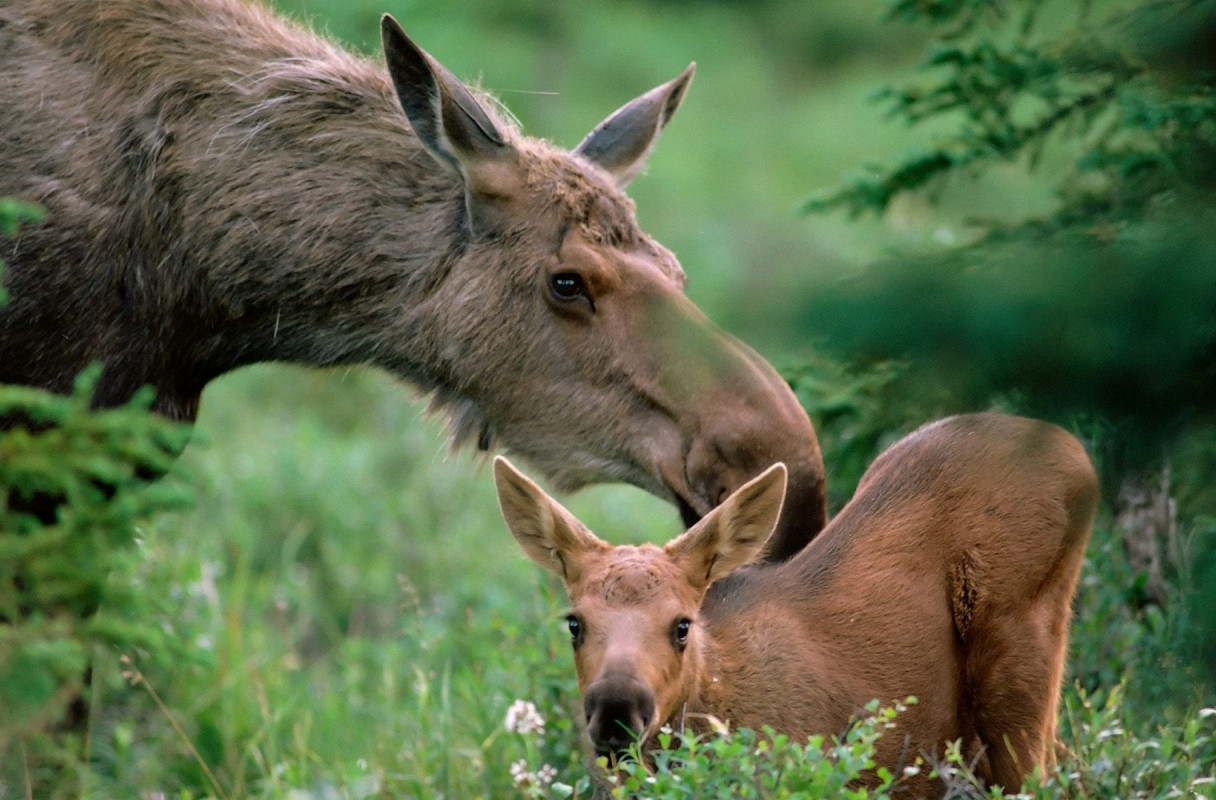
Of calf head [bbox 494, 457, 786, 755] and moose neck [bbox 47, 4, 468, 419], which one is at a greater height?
moose neck [bbox 47, 4, 468, 419]

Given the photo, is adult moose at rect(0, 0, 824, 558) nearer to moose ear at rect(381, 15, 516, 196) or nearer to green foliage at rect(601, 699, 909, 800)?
moose ear at rect(381, 15, 516, 196)

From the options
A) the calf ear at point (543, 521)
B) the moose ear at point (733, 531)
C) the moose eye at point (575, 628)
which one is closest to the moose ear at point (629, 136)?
the calf ear at point (543, 521)

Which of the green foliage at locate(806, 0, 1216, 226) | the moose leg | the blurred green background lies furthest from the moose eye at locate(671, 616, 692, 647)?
the green foliage at locate(806, 0, 1216, 226)

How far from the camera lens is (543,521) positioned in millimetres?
4781

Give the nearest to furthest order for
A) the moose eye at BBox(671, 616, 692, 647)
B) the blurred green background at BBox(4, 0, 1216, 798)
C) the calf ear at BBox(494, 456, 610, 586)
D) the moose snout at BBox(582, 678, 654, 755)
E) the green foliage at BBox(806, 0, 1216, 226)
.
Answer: the blurred green background at BBox(4, 0, 1216, 798) < the green foliage at BBox(806, 0, 1216, 226) < the moose snout at BBox(582, 678, 654, 755) < the moose eye at BBox(671, 616, 692, 647) < the calf ear at BBox(494, 456, 610, 586)

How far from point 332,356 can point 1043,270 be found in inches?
131

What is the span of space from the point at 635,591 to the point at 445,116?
1724 millimetres

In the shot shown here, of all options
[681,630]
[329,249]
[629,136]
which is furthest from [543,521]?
[629,136]

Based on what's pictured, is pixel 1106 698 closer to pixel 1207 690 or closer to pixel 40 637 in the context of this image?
pixel 1207 690

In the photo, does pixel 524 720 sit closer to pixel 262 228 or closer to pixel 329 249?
pixel 329 249

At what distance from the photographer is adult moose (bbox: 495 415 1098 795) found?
4.59 meters

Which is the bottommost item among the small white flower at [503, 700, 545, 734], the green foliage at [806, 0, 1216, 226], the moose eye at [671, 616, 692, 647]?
the small white flower at [503, 700, 545, 734]

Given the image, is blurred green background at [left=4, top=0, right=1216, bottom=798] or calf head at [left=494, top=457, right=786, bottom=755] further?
calf head at [left=494, top=457, right=786, bottom=755]

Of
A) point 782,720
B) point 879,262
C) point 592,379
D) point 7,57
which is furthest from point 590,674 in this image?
point 7,57
